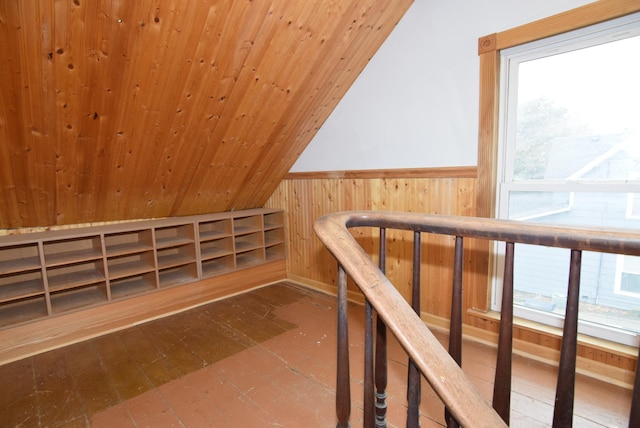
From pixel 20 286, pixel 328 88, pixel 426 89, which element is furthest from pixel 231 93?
pixel 20 286

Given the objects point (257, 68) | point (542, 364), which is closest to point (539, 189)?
point (542, 364)

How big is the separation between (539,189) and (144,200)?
9.29 feet

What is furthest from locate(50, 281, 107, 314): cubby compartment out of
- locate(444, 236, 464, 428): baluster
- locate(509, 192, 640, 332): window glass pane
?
locate(509, 192, 640, 332): window glass pane

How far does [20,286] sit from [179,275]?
1.09 m

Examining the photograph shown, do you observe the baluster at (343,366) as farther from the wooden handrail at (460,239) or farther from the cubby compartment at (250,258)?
the cubby compartment at (250,258)

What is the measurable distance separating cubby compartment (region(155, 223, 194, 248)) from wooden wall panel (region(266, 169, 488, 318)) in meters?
1.00

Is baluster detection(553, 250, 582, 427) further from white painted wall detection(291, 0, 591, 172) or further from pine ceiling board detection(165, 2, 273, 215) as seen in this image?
pine ceiling board detection(165, 2, 273, 215)

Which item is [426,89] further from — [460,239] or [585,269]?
[460,239]

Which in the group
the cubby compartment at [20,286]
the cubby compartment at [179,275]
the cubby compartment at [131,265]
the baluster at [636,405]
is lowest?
the cubby compartment at [179,275]

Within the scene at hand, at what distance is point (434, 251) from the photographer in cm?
237

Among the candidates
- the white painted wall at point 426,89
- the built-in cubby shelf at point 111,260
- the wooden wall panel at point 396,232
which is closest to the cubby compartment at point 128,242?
the built-in cubby shelf at point 111,260

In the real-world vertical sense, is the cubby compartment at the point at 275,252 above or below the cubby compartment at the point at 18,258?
below

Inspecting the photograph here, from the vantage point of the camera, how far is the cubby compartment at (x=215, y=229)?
311cm

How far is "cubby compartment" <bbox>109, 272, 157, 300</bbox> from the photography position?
2.67 metres
